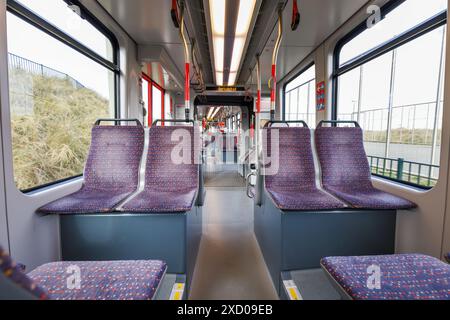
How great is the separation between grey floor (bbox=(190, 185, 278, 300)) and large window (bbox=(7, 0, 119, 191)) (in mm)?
1402

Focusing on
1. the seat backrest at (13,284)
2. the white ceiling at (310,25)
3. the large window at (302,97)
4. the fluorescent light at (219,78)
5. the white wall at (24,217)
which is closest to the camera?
the seat backrest at (13,284)

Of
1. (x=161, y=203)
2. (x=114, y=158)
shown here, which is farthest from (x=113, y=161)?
(x=161, y=203)

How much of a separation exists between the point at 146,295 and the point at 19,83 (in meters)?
1.64

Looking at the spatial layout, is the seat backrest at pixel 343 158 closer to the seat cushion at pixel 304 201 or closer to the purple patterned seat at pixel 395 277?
the seat cushion at pixel 304 201

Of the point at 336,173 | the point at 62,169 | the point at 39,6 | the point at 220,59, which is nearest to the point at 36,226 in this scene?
the point at 62,169

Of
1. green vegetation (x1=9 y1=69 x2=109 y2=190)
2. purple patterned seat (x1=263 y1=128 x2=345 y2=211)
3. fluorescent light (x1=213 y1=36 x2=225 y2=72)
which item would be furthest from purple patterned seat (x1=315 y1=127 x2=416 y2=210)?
green vegetation (x1=9 y1=69 x2=109 y2=190)

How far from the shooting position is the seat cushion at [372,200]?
162 centimetres

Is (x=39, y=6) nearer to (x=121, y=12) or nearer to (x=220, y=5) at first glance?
(x=121, y=12)

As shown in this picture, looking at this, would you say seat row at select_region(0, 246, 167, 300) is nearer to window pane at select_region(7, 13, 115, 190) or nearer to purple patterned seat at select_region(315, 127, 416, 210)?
window pane at select_region(7, 13, 115, 190)

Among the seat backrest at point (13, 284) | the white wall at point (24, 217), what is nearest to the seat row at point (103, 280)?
the seat backrest at point (13, 284)

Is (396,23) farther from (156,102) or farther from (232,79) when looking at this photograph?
(156,102)

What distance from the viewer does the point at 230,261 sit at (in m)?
2.02

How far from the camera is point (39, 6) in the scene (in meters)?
1.73

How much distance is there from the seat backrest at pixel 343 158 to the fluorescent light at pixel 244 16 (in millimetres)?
1443
